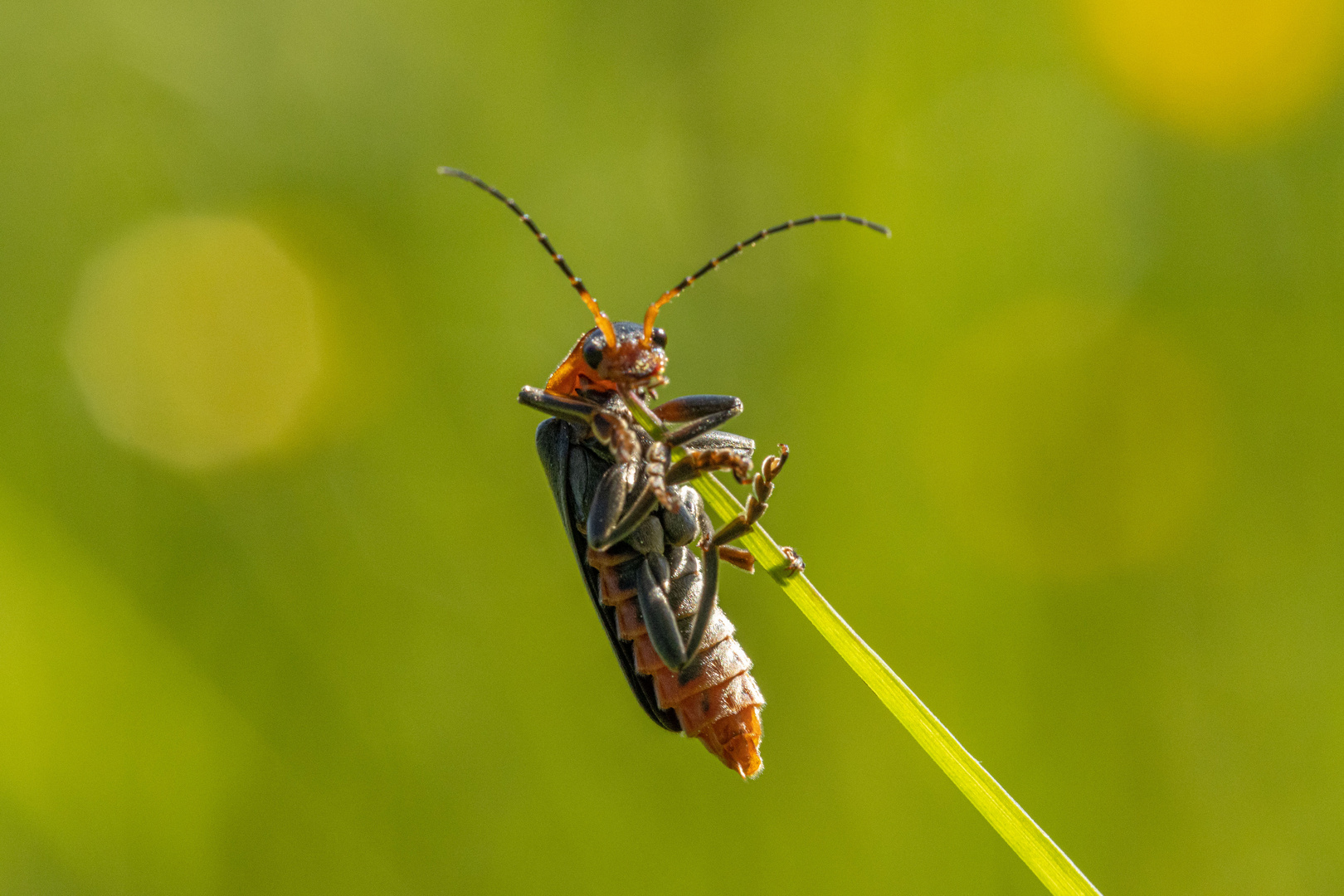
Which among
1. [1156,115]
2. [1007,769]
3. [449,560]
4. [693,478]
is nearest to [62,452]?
[449,560]

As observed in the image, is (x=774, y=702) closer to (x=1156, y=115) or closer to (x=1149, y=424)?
(x=1149, y=424)

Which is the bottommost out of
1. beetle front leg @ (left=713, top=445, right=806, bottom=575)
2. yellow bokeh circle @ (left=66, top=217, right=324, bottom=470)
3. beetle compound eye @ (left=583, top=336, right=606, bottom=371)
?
beetle front leg @ (left=713, top=445, right=806, bottom=575)

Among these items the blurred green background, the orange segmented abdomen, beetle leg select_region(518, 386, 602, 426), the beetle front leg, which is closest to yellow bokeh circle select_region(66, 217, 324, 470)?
the blurred green background

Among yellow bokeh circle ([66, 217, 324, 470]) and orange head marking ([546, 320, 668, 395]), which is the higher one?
yellow bokeh circle ([66, 217, 324, 470])

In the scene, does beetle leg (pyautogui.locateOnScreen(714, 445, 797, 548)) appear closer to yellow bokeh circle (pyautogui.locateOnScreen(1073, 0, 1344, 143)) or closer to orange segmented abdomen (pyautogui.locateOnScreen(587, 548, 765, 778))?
orange segmented abdomen (pyautogui.locateOnScreen(587, 548, 765, 778))

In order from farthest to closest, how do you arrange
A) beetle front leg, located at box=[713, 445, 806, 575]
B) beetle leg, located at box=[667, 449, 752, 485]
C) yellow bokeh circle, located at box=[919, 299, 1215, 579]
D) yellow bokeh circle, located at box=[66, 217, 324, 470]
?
1. yellow bokeh circle, located at box=[66, 217, 324, 470]
2. yellow bokeh circle, located at box=[919, 299, 1215, 579]
3. beetle leg, located at box=[667, 449, 752, 485]
4. beetle front leg, located at box=[713, 445, 806, 575]

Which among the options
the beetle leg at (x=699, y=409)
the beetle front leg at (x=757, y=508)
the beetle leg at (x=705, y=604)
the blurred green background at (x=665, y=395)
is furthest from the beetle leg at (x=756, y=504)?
the blurred green background at (x=665, y=395)

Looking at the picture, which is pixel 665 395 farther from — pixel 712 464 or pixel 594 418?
pixel 712 464
